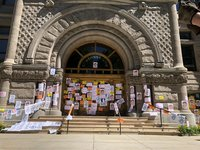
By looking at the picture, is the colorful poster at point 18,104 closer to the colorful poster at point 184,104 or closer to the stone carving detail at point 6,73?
the stone carving detail at point 6,73

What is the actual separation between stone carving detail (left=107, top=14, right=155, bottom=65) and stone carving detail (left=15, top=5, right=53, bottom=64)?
4.72m

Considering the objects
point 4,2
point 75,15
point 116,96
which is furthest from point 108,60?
point 4,2

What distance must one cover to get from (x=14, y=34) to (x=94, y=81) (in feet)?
20.7

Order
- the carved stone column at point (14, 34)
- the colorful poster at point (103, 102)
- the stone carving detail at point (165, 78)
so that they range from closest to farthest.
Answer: the carved stone column at point (14, 34) → the stone carving detail at point (165, 78) → the colorful poster at point (103, 102)

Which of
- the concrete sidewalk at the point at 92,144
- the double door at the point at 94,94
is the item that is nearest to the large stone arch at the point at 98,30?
the double door at the point at 94,94

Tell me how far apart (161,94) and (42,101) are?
7651mm

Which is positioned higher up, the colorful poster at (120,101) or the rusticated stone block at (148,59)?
the rusticated stone block at (148,59)

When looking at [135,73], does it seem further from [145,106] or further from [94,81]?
[94,81]

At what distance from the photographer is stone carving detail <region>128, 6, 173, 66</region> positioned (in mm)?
14234

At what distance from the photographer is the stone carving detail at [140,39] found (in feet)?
45.9

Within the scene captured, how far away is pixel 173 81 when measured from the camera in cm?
1342

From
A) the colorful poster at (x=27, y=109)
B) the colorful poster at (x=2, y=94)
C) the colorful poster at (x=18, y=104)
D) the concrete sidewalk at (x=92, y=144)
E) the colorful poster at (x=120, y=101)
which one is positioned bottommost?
the concrete sidewalk at (x=92, y=144)

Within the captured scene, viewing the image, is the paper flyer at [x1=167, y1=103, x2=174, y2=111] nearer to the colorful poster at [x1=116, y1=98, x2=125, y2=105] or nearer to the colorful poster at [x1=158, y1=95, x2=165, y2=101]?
the colorful poster at [x1=158, y1=95, x2=165, y2=101]

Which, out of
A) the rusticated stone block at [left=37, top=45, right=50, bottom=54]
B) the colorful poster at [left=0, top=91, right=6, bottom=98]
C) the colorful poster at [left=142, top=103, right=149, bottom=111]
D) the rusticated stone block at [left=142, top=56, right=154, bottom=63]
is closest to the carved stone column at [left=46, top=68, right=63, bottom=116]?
the rusticated stone block at [left=37, top=45, right=50, bottom=54]
